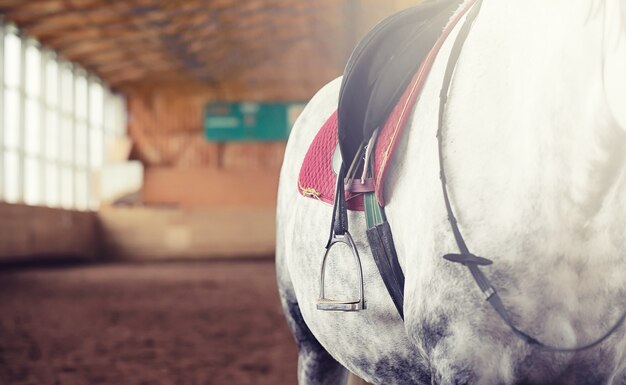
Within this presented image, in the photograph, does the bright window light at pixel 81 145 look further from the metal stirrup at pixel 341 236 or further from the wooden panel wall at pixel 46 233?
the metal stirrup at pixel 341 236

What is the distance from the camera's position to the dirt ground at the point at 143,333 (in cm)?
501

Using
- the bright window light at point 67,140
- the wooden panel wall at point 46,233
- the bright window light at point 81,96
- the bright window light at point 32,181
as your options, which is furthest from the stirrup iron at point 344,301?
the bright window light at point 81,96

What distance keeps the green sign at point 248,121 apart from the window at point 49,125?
306 centimetres

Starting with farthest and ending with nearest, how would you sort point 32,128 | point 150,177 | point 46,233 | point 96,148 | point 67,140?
1. point 150,177
2. point 96,148
3. point 67,140
4. point 32,128
5. point 46,233

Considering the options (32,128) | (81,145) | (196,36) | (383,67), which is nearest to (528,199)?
(383,67)

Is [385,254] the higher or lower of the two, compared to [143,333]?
higher

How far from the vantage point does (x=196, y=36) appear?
74.5 ft

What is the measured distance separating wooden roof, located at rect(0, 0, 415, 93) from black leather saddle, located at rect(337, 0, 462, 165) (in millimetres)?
16356

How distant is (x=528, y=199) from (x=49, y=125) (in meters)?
20.2

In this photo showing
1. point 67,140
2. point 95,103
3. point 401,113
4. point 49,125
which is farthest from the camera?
point 95,103

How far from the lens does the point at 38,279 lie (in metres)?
13.4

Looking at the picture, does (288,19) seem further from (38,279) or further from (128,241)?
(38,279)

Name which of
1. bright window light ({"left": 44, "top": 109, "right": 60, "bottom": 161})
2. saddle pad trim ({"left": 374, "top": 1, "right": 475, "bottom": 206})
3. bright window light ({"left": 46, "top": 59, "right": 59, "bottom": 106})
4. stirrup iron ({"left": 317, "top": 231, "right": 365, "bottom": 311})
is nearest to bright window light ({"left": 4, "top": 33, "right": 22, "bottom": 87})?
bright window light ({"left": 46, "top": 59, "right": 59, "bottom": 106})

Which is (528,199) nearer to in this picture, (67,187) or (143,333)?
(143,333)
